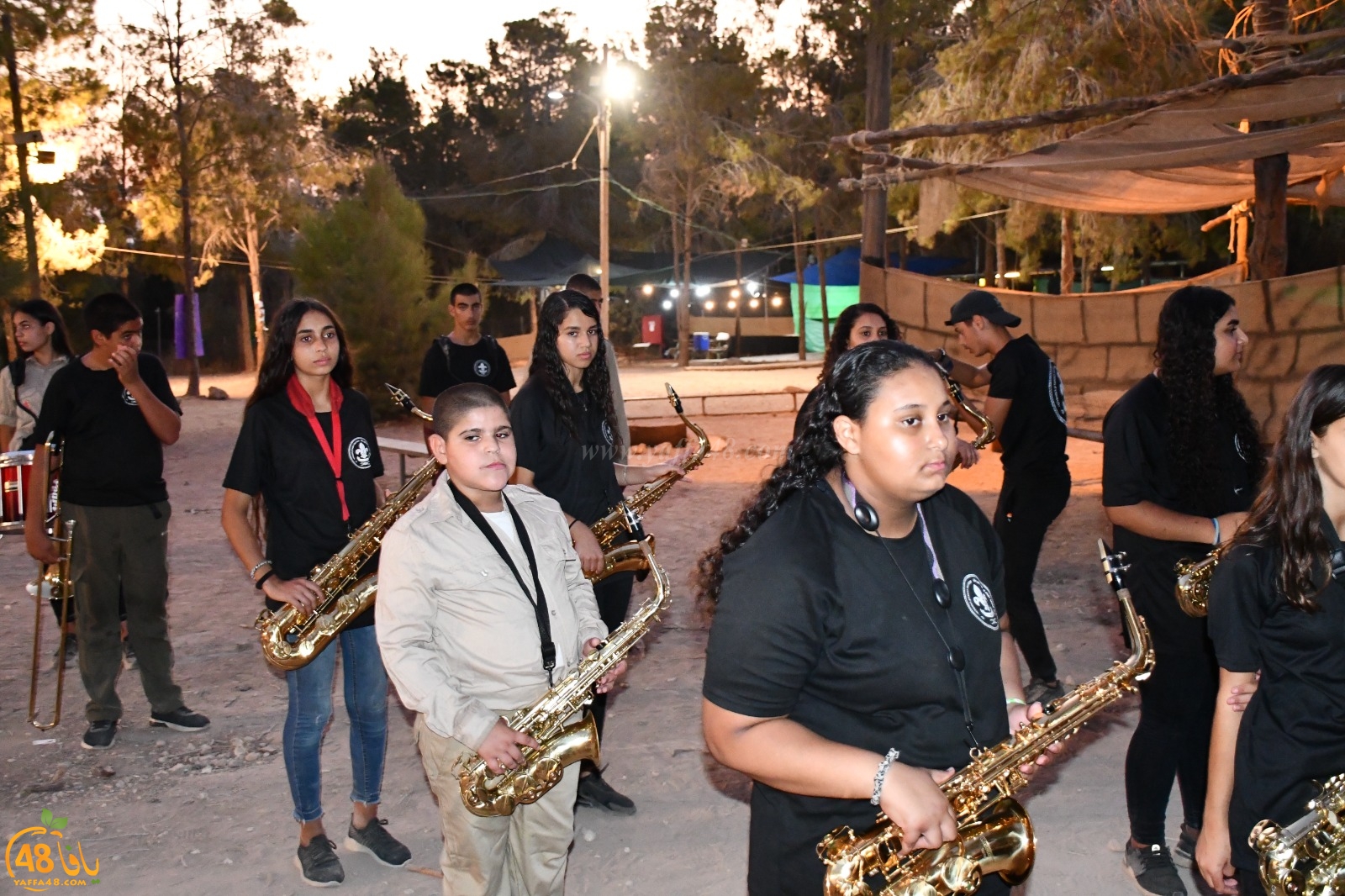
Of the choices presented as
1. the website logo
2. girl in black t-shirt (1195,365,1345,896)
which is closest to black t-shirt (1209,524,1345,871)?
girl in black t-shirt (1195,365,1345,896)

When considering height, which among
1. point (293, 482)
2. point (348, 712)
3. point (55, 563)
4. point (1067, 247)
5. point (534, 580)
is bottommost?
point (348, 712)

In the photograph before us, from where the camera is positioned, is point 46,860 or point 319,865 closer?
point 319,865

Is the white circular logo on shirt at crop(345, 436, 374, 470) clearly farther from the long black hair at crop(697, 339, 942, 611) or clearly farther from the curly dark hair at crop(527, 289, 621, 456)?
the long black hair at crop(697, 339, 942, 611)

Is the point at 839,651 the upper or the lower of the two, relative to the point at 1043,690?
upper

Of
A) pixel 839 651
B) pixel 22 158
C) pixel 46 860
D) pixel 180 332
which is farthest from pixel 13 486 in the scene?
pixel 180 332

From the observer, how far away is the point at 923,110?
63.5ft

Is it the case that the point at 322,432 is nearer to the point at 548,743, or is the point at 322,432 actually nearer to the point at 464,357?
the point at 548,743

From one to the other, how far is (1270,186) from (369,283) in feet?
54.8

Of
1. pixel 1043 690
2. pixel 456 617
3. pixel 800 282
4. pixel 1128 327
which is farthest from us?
pixel 800 282

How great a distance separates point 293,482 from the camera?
4258mm

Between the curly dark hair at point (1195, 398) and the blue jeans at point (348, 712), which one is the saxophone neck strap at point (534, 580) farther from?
the curly dark hair at point (1195, 398)

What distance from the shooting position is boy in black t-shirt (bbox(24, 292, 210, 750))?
17.9 feet

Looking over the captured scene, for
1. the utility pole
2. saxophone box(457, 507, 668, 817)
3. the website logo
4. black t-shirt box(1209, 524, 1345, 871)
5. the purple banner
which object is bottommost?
the website logo

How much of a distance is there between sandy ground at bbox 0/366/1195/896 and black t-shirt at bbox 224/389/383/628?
3.80ft
